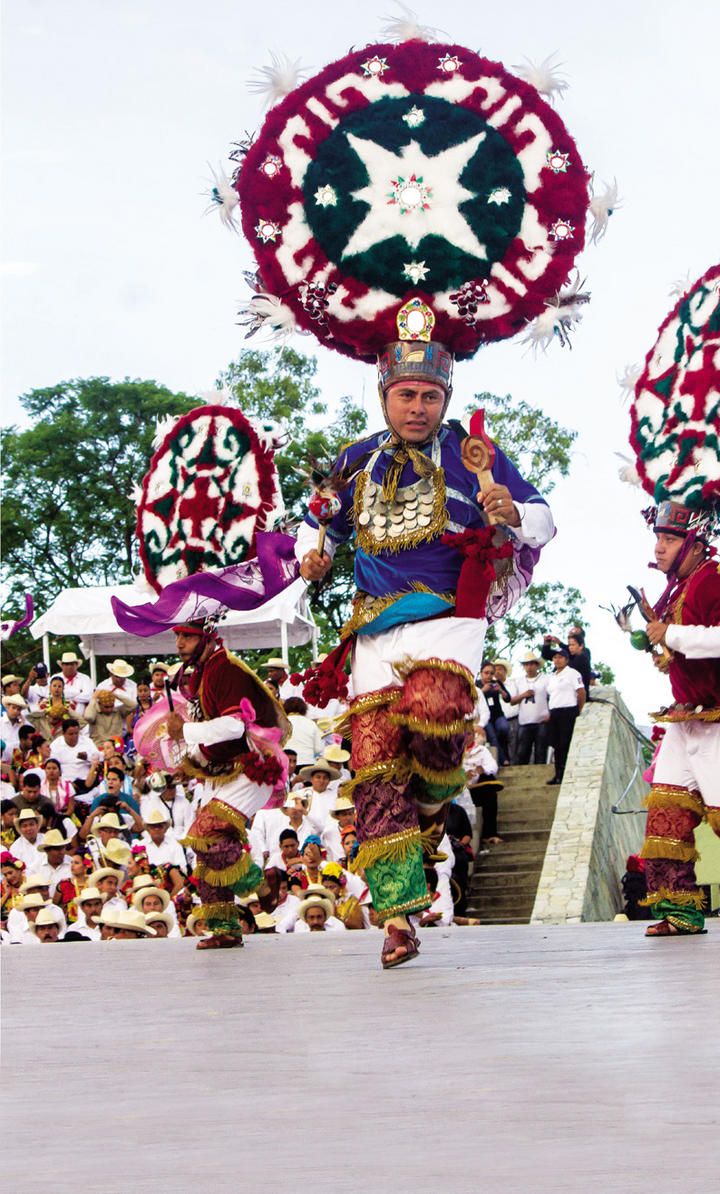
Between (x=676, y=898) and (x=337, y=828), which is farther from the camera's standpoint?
(x=337, y=828)

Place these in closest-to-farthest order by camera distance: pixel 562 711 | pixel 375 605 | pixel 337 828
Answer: pixel 375 605 → pixel 337 828 → pixel 562 711

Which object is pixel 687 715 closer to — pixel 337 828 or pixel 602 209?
pixel 602 209

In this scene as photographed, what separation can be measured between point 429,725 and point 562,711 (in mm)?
10488

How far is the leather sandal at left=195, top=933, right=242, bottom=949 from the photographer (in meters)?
6.96

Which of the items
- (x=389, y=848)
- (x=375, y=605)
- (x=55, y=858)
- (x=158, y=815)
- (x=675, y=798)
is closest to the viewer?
(x=389, y=848)

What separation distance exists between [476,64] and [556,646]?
34.9ft

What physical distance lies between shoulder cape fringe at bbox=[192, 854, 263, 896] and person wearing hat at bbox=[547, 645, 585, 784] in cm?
845

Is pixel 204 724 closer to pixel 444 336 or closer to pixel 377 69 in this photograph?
pixel 444 336

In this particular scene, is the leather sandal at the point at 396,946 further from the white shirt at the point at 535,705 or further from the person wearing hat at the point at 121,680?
the person wearing hat at the point at 121,680

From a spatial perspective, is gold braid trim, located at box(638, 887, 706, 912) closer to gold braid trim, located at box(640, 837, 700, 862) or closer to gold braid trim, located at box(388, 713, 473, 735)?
gold braid trim, located at box(640, 837, 700, 862)

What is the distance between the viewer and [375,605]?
5.64 m

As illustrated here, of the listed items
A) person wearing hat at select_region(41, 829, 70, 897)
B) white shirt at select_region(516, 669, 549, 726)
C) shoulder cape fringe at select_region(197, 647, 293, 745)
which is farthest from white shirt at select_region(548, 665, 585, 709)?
shoulder cape fringe at select_region(197, 647, 293, 745)

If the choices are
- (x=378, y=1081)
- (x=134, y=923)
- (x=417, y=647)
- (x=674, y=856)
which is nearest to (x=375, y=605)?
(x=417, y=647)

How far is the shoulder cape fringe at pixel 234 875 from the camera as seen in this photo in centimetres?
711
